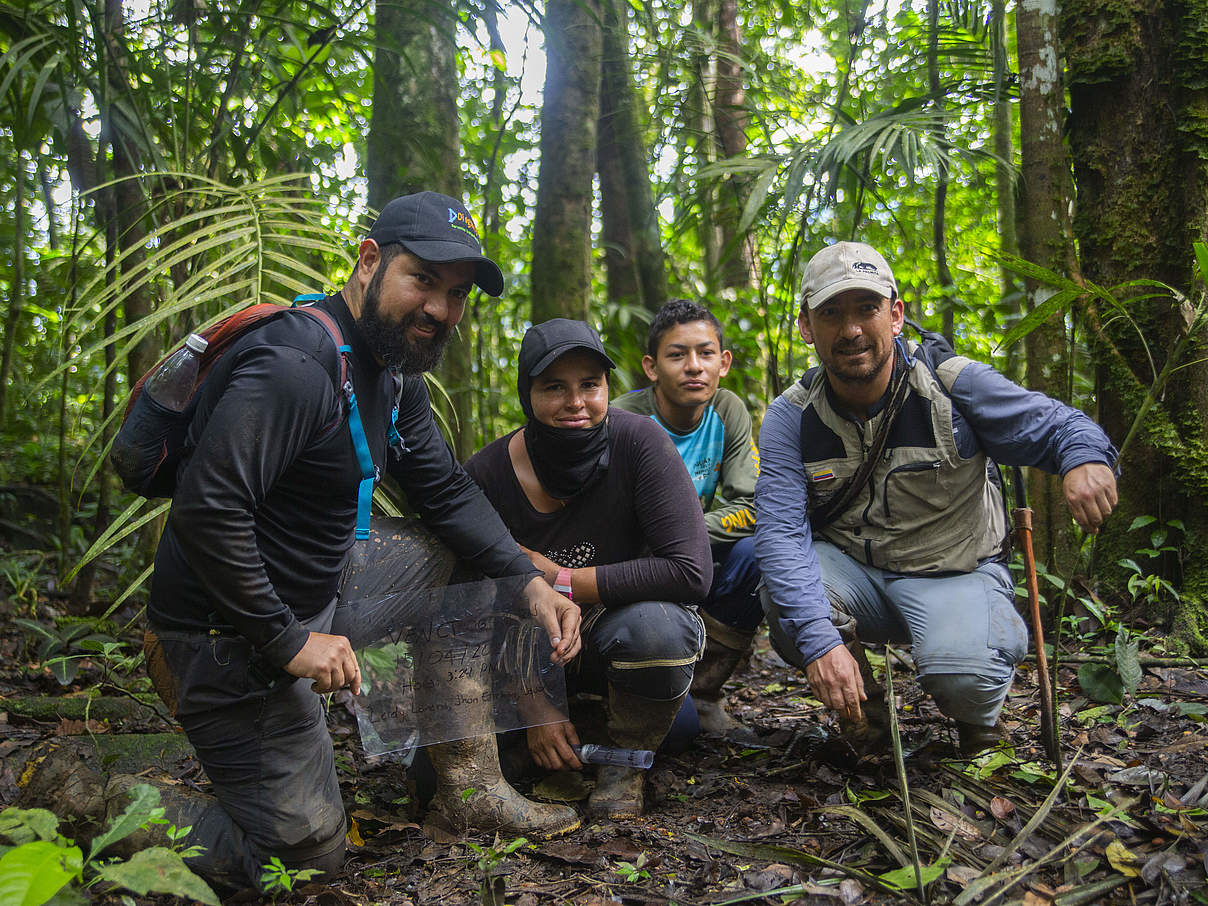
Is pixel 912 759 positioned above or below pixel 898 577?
below

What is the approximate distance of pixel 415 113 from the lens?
406 cm

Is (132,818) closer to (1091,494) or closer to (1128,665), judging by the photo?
(1091,494)

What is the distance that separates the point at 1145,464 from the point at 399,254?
3.17 meters

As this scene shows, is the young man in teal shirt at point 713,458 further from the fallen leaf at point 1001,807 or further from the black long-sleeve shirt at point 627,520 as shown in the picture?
the fallen leaf at point 1001,807

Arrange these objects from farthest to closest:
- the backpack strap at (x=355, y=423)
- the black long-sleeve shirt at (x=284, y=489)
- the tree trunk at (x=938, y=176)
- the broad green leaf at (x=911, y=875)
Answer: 1. the tree trunk at (x=938, y=176)
2. the backpack strap at (x=355, y=423)
3. the black long-sleeve shirt at (x=284, y=489)
4. the broad green leaf at (x=911, y=875)

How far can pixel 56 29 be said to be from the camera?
3615 mm

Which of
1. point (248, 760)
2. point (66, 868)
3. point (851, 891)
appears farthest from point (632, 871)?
point (66, 868)

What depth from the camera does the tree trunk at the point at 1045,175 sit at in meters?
3.86

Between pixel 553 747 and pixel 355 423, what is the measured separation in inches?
51.3

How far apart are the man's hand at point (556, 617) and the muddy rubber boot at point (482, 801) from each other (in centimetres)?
36

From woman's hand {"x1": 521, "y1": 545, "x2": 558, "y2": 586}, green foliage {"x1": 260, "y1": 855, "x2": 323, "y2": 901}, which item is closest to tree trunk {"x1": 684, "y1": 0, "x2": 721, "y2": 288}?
woman's hand {"x1": 521, "y1": 545, "x2": 558, "y2": 586}

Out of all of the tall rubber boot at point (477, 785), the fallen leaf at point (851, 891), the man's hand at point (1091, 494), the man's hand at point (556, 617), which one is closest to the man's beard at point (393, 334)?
the man's hand at point (556, 617)

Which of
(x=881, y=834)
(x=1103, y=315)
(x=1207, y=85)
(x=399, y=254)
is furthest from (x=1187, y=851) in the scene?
(x=1207, y=85)

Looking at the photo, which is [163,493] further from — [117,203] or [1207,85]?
[1207,85]
